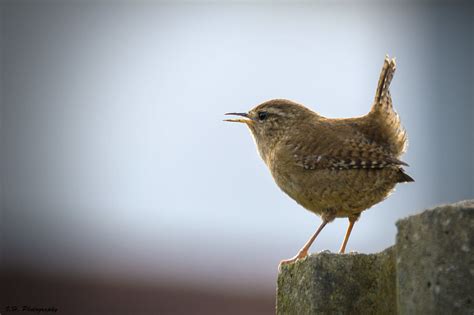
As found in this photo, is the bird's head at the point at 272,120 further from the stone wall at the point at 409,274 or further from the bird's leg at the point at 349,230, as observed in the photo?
the stone wall at the point at 409,274

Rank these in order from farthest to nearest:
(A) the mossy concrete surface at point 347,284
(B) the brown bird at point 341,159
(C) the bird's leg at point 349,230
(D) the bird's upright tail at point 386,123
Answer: (D) the bird's upright tail at point 386,123, (C) the bird's leg at point 349,230, (B) the brown bird at point 341,159, (A) the mossy concrete surface at point 347,284

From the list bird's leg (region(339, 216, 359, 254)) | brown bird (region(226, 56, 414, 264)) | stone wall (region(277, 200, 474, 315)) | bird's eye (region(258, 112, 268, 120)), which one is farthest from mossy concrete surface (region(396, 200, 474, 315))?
bird's eye (region(258, 112, 268, 120))

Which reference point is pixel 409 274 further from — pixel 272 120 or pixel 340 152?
pixel 272 120

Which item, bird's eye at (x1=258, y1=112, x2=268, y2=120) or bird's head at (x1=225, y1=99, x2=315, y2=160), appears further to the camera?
bird's eye at (x1=258, y1=112, x2=268, y2=120)

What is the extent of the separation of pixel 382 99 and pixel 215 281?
88.0 inches

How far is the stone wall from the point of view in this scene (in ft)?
6.50

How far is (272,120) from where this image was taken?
5.16 m

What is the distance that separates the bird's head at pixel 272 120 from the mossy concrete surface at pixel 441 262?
113 inches

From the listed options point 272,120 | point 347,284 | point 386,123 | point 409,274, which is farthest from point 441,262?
point 272,120

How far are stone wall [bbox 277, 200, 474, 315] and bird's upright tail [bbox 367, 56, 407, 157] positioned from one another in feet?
6.68

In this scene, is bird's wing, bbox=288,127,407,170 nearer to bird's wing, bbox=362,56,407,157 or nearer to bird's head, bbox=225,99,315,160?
bird's wing, bbox=362,56,407,157

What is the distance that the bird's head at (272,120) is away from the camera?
16.5 feet

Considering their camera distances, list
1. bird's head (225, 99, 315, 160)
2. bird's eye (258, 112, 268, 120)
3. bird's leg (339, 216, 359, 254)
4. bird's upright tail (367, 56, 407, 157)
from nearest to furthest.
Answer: bird's leg (339, 216, 359, 254), bird's upright tail (367, 56, 407, 157), bird's head (225, 99, 315, 160), bird's eye (258, 112, 268, 120)

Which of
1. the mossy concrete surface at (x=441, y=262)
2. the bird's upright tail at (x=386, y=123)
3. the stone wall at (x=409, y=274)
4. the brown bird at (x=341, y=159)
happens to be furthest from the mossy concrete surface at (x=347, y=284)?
the bird's upright tail at (x=386, y=123)
